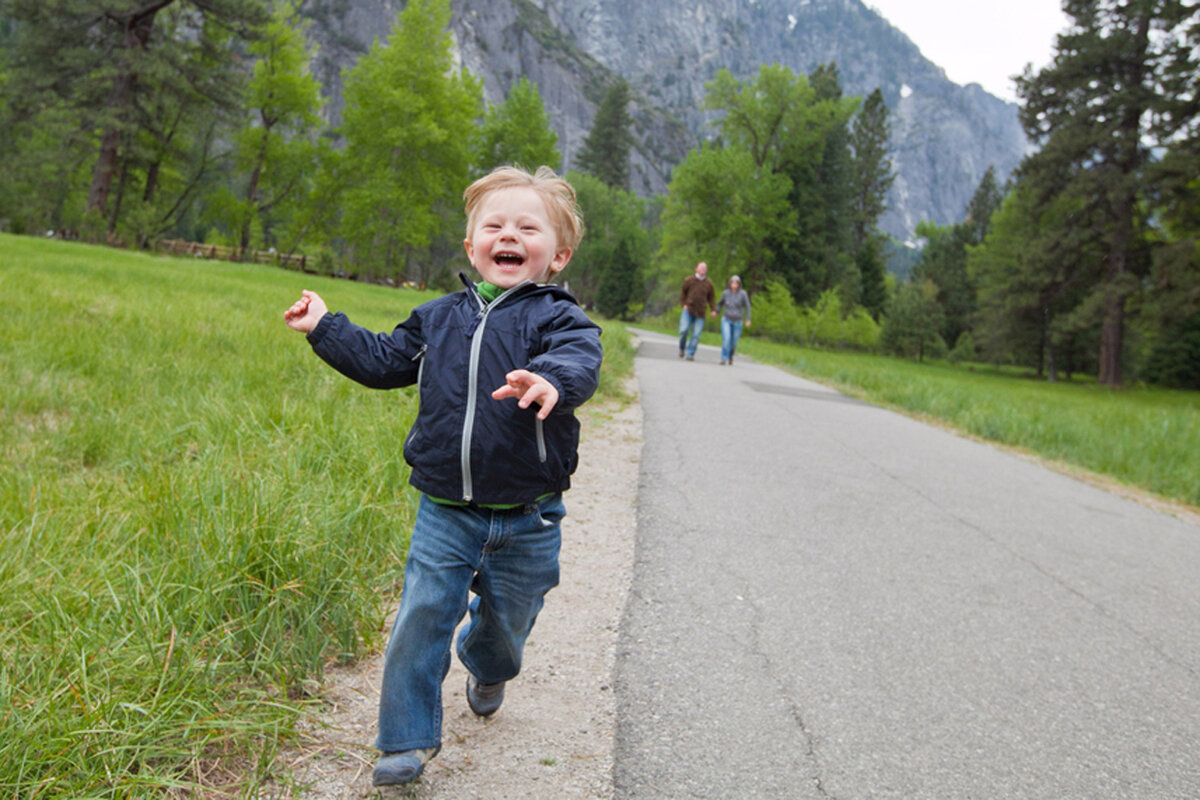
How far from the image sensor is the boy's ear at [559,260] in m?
2.30

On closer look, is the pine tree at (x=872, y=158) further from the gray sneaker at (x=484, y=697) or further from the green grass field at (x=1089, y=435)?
the gray sneaker at (x=484, y=697)

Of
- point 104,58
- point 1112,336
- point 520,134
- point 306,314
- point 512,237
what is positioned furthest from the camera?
point 520,134

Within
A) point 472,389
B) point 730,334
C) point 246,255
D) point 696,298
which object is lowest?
point 472,389

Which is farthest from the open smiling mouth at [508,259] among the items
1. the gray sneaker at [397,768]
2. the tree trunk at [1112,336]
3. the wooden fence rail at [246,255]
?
the wooden fence rail at [246,255]

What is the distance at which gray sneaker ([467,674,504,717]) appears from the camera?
218cm

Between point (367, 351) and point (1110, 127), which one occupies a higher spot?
point (1110, 127)

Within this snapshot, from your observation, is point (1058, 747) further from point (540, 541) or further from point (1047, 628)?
point (540, 541)

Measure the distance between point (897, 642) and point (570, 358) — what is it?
2.06m

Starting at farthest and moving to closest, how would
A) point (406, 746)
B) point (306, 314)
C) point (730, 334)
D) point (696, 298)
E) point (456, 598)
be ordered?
1. point (696, 298)
2. point (730, 334)
3. point (306, 314)
4. point (456, 598)
5. point (406, 746)

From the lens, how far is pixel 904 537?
466cm

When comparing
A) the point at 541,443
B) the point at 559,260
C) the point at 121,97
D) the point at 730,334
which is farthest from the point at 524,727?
the point at 121,97

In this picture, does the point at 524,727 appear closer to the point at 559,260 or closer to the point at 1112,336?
the point at 559,260

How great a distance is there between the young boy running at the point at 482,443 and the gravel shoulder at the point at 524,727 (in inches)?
3.5

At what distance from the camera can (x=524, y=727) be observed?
7.16 ft
